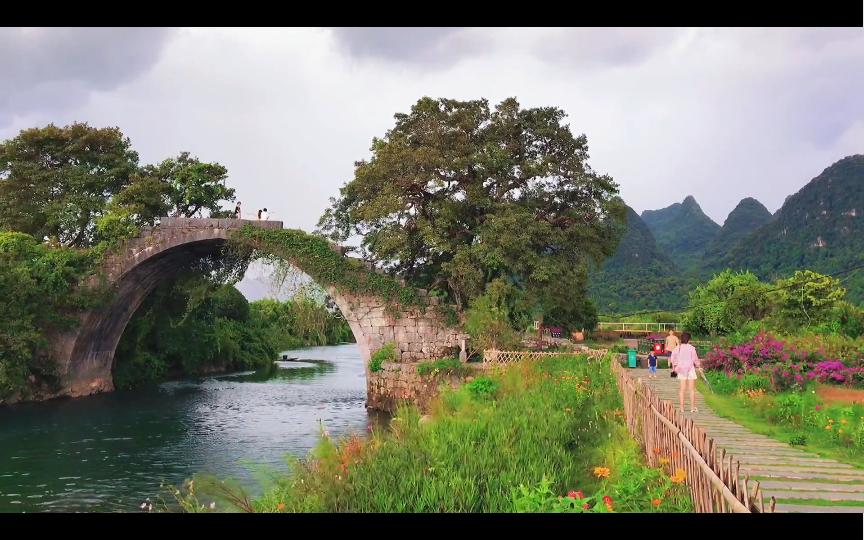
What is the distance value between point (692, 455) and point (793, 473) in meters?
2.18

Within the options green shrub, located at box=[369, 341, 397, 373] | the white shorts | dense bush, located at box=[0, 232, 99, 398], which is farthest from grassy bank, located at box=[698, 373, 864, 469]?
dense bush, located at box=[0, 232, 99, 398]

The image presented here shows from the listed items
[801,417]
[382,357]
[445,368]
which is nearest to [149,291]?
[382,357]

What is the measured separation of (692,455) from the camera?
546 cm

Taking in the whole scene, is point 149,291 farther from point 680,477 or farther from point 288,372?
point 680,477

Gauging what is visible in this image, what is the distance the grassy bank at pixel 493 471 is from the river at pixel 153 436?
2.99 m

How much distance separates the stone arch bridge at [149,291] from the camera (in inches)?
921

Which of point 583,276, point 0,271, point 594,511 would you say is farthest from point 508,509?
point 0,271

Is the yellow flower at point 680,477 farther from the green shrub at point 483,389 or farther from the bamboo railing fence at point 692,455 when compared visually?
the green shrub at point 483,389

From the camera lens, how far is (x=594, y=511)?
5.48 m

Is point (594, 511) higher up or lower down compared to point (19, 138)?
lower down

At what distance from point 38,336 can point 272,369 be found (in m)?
16.6

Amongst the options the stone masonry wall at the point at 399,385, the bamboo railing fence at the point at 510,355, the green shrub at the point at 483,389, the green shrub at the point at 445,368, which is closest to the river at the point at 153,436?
the stone masonry wall at the point at 399,385

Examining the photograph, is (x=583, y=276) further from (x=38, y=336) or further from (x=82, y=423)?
(x=38, y=336)

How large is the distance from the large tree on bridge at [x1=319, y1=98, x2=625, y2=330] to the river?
5.63m
